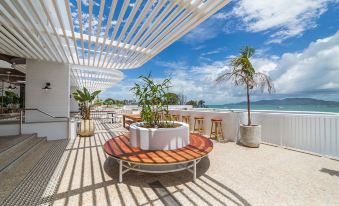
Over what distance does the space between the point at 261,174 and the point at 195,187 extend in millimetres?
1376

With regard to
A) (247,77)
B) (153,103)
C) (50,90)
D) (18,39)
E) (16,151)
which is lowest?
(16,151)

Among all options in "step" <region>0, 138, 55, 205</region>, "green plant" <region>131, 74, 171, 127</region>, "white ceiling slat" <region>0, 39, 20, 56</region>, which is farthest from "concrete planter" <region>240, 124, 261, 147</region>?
"white ceiling slat" <region>0, 39, 20, 56</region>

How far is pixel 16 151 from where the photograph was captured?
423 cm

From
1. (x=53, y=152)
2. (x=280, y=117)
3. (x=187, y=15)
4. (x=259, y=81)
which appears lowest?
(x=53, y=152)

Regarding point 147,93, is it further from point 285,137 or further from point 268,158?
point 285,137

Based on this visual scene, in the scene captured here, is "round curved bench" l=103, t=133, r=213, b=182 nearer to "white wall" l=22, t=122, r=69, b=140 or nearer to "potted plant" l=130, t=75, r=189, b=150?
"potted plant" l=130, t=75, r=189, b=150

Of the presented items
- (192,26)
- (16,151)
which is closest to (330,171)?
(192,26)

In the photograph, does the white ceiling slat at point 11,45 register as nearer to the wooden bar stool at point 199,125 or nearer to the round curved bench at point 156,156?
the round curved bench at point 156,156

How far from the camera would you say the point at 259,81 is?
18.1 ft

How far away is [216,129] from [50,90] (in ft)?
22.3

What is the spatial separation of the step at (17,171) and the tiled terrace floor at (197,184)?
106mm

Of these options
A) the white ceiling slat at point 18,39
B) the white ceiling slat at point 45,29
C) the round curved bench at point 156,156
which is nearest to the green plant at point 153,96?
the round curved bench at point 156,156

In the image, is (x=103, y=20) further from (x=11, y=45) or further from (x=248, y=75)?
(x=248, y=75)

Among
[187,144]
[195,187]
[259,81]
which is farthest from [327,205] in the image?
[259,81]
